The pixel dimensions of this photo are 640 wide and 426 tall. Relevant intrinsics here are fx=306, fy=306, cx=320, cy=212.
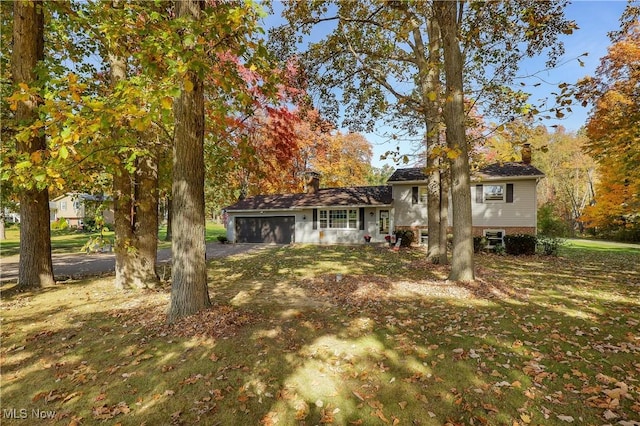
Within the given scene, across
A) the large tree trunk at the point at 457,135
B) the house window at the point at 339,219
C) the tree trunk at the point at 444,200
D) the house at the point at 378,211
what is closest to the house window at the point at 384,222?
the house at the point at 378,211

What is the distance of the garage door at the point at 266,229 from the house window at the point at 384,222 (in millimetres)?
6650

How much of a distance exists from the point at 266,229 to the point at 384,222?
9258mm

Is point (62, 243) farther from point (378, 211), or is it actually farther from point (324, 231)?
point (378, 211)

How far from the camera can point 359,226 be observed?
72.4 feet

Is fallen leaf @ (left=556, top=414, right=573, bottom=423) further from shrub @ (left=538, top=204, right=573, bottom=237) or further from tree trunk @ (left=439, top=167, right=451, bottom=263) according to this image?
shrub @ (left=538, top=204, right=573, bottom=237)

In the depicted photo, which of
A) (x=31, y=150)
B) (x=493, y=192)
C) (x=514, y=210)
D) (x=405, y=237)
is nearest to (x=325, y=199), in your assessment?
(x=405, y=237)

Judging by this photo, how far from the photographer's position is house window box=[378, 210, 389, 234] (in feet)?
70.8

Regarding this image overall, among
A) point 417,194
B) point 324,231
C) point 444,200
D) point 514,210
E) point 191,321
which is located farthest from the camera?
point 324,231

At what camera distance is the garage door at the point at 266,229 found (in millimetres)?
23859

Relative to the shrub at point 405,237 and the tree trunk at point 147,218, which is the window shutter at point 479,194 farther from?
the tree trunk at point 147,218

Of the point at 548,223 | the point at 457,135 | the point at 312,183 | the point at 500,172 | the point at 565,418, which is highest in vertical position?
the point at 312,183

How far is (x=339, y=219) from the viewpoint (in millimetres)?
22734

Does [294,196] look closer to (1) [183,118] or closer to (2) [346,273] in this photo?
(2) [346,273]

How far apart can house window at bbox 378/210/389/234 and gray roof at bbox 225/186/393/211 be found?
0.97 metres
